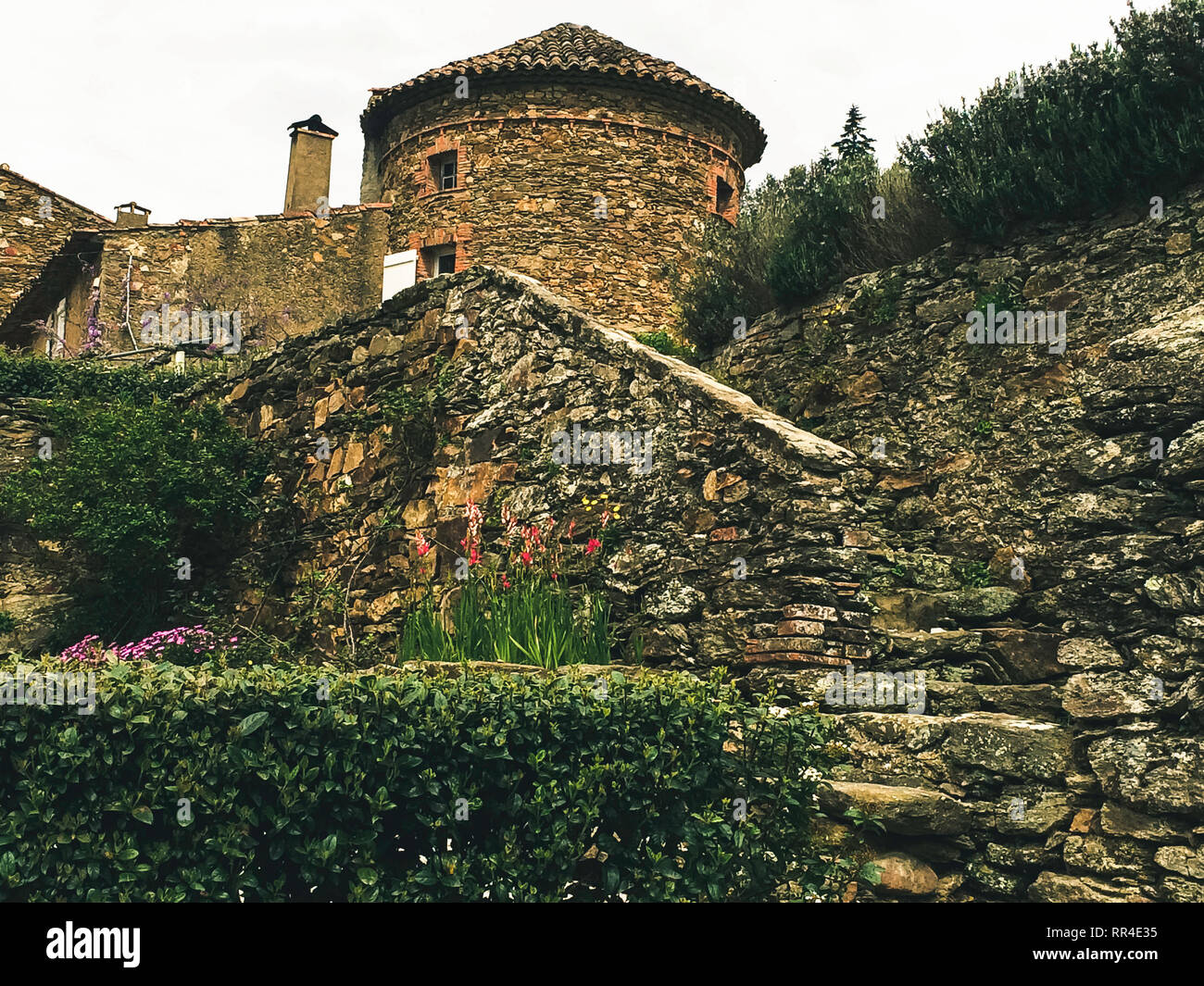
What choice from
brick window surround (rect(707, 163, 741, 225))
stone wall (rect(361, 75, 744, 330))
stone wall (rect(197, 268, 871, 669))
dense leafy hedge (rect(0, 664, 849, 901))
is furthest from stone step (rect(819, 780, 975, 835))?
brick window surround (rect(707, 163, 741, 225))

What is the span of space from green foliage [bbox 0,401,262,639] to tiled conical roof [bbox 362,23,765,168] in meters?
8.99

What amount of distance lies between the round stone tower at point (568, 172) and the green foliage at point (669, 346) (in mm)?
1509

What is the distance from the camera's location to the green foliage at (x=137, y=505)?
31.8 feet

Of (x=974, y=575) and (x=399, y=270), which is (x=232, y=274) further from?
(x=974, y=575)

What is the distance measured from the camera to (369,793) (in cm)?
430

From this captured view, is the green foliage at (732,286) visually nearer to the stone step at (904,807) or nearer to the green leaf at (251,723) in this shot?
the stone step at (904,807)

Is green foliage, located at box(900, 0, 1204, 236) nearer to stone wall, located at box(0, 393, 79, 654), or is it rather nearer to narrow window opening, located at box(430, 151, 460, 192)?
stone wall, located at box(0, 393, 79, 654)

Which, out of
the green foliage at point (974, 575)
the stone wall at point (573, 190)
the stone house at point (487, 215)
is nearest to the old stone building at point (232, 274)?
the stone house at point (487, 215)

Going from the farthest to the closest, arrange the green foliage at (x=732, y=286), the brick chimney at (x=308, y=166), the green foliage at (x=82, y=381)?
the brick chimney at (x=308, y=166), the green foliage at (x=82, y=381), the green foliage at (x=732, y=286)

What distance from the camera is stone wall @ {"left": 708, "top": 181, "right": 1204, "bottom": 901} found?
17.3ft

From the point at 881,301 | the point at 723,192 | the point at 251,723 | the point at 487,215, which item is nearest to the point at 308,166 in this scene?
the point at 487,215

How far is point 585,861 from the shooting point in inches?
181

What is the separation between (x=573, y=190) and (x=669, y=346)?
5.00 metres

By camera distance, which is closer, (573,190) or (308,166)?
(573,190)
